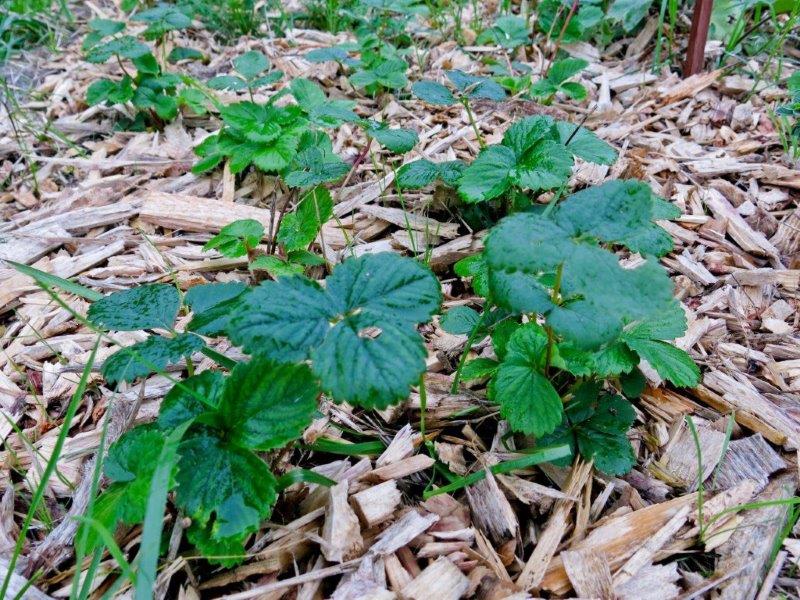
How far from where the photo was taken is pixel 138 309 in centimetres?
106

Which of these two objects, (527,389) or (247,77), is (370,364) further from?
(247,77)

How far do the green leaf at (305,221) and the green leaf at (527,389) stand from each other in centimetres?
58

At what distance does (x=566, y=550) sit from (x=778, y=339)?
28.6 inches

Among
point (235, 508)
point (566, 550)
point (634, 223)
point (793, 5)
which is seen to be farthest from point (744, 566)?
point (793, 5)

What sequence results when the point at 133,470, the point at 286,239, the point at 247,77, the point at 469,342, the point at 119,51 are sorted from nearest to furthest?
the point at 133,470 → the point at 469,342 → the point at 286,239 → the point at 247,77 → the point at 119,51

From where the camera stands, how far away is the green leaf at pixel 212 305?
1048mm

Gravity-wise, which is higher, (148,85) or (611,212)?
(611,212)

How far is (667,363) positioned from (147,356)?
844 millimetres

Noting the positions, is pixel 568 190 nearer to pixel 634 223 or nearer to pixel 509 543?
pixel 634 223

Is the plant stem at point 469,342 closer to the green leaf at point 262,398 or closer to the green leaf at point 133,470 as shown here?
the green leaf at point 262,398

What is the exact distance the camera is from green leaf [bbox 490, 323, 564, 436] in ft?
3.21

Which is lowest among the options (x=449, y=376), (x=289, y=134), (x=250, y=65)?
(x=449, y=376)

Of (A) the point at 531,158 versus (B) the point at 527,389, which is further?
(A) the point at 531,158

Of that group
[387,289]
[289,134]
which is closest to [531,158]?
[387,289]
